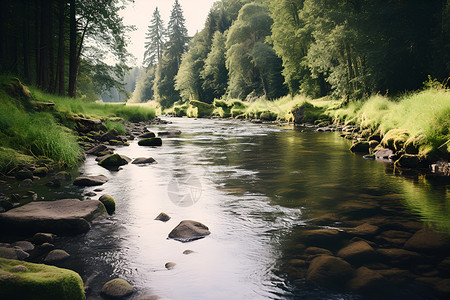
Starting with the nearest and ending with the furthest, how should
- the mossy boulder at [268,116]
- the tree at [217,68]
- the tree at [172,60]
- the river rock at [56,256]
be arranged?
1. the river rock at [56,256]
2. the mossy boulder at [268,116]
3. the tree at [217,68]
4. the tree at [172,60]

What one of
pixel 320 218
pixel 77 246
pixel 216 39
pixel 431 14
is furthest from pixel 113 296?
pixel 216 39

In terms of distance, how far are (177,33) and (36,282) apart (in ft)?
241

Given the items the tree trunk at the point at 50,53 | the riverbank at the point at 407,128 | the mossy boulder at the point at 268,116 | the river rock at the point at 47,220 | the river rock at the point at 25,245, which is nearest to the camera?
the river rock at the point at 25,245

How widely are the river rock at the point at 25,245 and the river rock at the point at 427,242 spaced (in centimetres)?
395

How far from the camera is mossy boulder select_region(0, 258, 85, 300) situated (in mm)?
2197

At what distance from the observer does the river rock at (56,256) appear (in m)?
3.35

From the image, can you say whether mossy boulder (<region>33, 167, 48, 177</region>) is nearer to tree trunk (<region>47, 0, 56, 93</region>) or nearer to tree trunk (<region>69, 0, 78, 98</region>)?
tree trunk (<region>47, 0, 56, 93</region>)

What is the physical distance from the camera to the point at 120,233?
13.9ft

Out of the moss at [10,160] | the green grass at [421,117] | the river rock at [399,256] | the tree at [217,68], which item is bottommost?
the river rock at [399,256]

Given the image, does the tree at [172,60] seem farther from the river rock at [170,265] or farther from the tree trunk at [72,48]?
the river rock at [170,265]

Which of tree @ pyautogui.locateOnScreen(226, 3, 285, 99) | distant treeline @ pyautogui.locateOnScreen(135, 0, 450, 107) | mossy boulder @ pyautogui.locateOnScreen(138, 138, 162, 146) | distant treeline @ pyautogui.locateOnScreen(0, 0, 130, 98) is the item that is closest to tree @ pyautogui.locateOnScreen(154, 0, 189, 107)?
distant treeline @ pyautogui.locateOnScreen(135, 0, 450, 107)

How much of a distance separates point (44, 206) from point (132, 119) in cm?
2406

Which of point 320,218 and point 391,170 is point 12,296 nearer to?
point 320,218

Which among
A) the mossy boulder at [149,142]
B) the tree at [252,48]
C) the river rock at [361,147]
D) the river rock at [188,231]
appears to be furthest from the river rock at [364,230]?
the tree at [252,48]
